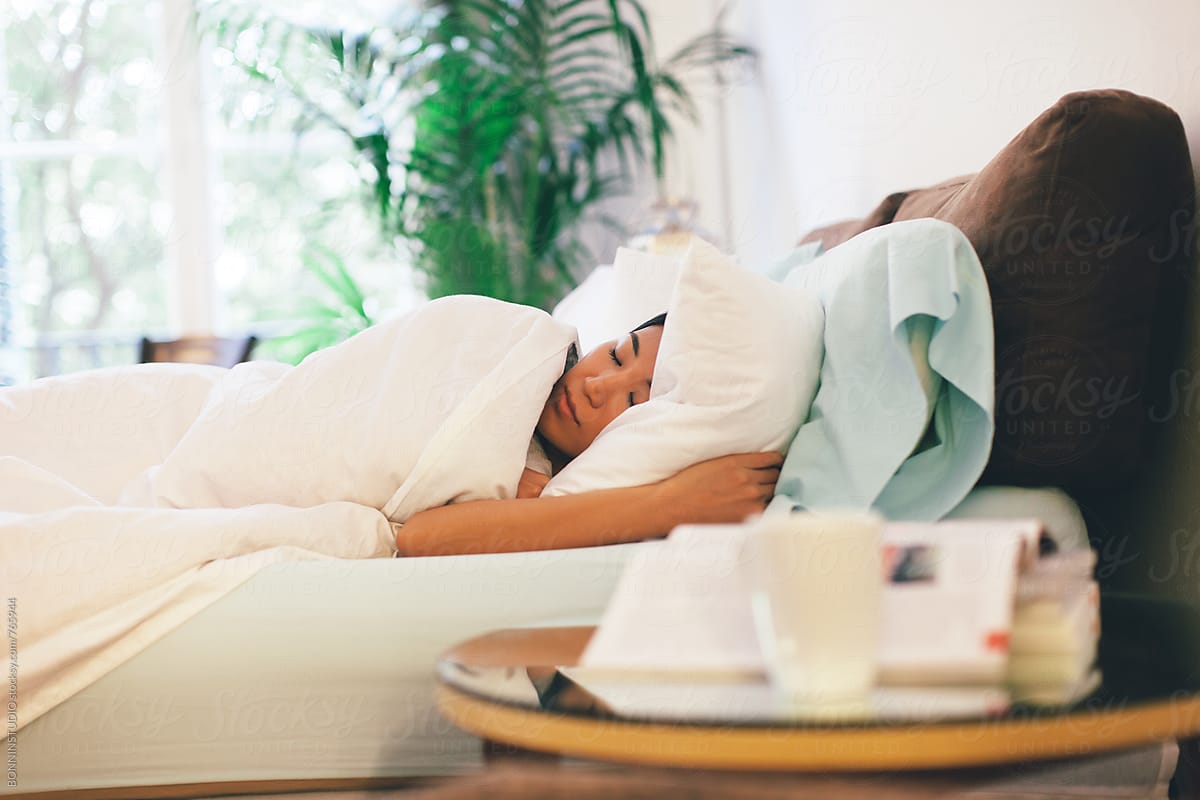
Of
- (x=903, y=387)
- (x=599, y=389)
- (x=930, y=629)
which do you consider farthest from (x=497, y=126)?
(x=930, y=629)

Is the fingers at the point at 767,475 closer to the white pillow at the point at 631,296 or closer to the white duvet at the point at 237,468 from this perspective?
the white duvet at the point at 237,468

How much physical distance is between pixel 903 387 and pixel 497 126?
7.61ft

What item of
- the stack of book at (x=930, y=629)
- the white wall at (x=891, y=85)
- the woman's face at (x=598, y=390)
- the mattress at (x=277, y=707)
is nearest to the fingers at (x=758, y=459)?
the woman's face at (x=598, y=390)

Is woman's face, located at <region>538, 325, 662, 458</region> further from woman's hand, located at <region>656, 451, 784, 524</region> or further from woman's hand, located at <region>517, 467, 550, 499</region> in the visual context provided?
woman's hand, located at <region>656, 451, 784, 524</region>

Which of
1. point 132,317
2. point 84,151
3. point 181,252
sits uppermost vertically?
point 84,151

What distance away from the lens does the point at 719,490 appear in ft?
4.23

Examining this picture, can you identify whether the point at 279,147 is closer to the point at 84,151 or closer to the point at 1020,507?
the point at 84,151

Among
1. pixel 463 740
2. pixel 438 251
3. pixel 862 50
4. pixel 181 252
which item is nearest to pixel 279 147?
pixel 181 252

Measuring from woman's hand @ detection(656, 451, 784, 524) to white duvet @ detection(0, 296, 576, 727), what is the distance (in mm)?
234

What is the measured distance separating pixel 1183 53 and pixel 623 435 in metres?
0.80

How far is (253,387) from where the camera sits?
1564 mm

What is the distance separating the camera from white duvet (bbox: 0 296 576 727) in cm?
115

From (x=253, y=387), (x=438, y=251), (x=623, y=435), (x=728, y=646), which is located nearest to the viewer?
(x=728, y=646)

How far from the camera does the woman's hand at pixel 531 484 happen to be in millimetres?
1487
